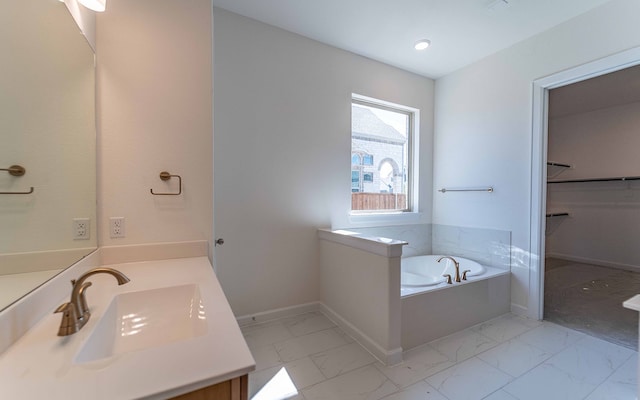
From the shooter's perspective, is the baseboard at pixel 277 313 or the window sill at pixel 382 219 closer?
the baseboard at pixel 277 313

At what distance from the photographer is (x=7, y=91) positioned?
2.66ft

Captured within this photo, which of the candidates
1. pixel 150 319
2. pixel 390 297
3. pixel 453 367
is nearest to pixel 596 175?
pixel 453 367

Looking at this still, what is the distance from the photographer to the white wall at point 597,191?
398 centimetres

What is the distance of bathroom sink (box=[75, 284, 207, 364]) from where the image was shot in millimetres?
877

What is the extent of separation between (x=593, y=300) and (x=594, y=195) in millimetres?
2447

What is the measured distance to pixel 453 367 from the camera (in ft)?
5.86

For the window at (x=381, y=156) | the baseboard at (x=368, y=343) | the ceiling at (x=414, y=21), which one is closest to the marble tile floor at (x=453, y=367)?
the baseboard at (x=368, y=343)

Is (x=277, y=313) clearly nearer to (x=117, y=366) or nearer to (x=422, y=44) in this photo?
(x=117, y=366)

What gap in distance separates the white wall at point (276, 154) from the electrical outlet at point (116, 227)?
767mm

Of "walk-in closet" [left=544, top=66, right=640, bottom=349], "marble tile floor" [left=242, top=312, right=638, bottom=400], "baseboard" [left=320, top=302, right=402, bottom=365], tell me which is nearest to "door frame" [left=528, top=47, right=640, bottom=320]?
"marble tile floor" [left=242, top=312, right=638, bottom=400]

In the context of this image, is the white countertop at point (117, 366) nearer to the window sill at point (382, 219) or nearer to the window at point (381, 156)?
the window sill at point (382, 219)

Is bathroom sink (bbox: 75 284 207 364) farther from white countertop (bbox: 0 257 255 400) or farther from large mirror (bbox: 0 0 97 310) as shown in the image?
large mirror (bbox: 0 0 97 310)

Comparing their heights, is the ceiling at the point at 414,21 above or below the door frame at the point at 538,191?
above

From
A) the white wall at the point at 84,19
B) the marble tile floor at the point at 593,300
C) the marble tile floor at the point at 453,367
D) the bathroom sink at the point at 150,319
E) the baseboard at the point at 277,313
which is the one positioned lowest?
the marble tile floor at the point at 453,367
